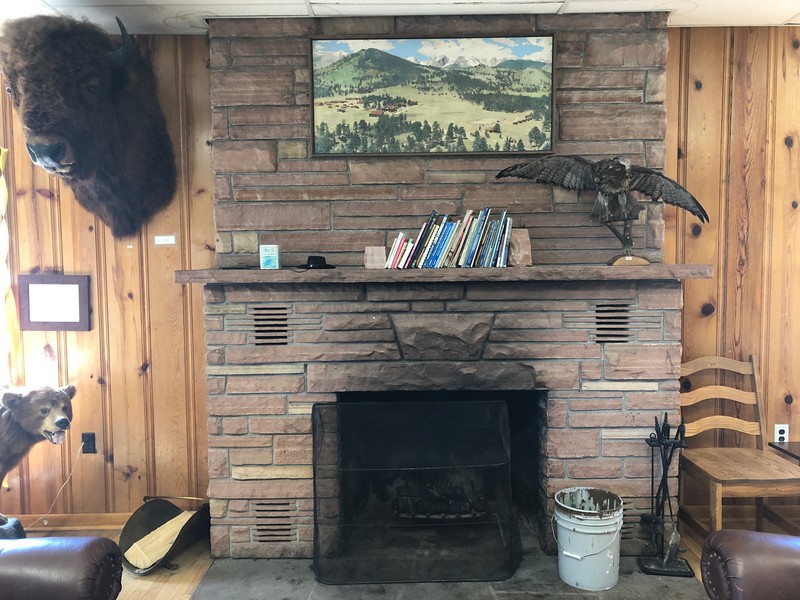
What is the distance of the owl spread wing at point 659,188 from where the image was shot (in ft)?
7.20

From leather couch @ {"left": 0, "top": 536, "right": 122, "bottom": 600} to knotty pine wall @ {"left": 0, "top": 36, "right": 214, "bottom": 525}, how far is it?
125 centimetres

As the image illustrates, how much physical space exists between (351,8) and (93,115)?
3.82 feet

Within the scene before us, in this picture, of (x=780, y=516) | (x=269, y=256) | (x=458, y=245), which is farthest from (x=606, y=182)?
(x=780, y=516)

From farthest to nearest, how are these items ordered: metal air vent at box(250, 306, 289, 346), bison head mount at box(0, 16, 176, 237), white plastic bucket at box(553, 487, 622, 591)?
metal air vent at box(250, 306, 289, 346)
bison head mount at box(0, 16, 176, 237)
white plastic bucket at box(553, 487, 622, 591)

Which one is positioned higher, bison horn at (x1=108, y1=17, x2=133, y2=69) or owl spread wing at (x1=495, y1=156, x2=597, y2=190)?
bison horn at (x1=108, y1=17, x2=133, y2=69)

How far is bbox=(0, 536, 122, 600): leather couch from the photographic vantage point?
53.1 inches

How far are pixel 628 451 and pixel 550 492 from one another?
365mm

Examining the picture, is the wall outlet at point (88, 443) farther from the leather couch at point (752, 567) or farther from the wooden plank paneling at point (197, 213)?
the leather couch at point (752, 567)

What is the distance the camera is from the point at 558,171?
7.20ft

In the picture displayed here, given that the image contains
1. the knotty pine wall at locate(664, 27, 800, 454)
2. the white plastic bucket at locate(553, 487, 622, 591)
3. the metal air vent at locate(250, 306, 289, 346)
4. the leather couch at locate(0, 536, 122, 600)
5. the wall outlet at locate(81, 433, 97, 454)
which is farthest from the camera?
the wall outlet at locate(81, 433, 97, 454)

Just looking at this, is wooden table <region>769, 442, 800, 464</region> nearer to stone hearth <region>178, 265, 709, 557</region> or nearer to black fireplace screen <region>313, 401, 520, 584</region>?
Answer: stone hearth <region>178, 265, 709, 557</region>

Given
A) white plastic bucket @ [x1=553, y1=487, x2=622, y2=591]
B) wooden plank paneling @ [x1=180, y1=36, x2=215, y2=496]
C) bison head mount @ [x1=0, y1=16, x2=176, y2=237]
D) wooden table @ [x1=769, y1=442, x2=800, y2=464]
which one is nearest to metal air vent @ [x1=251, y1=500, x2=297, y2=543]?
wooden plank paneling @ [x1=180, y1=36, x2=215, y2=496]

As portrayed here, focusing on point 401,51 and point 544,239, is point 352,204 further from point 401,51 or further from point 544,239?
point 544,239

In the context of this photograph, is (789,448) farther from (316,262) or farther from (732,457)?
(316,262)
